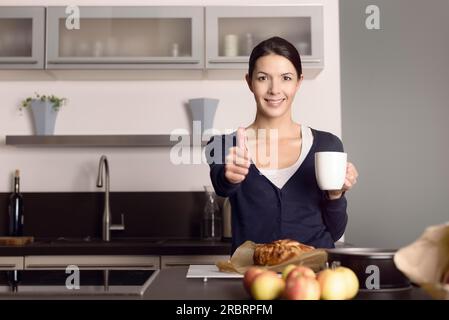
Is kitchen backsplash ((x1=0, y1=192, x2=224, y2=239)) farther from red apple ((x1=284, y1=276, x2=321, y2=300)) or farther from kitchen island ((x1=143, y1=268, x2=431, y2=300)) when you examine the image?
red apple ((x1=284, y1=276, x2=321, y2=300))

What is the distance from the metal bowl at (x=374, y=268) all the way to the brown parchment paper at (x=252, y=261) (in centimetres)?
19

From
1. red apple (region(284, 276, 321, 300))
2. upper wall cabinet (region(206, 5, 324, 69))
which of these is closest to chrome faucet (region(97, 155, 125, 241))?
upper wall cabinet (region(206, 5, 324, 69))

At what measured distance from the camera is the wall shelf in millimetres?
3176

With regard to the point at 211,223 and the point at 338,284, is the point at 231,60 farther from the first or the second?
the point at 338,284

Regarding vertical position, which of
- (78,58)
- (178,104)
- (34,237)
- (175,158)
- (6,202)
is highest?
(78,58)

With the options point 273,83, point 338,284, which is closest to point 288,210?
point 273,83

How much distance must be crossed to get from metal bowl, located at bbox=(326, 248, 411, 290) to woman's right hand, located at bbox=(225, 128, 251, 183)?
42 cm

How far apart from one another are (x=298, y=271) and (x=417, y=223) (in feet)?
8.19

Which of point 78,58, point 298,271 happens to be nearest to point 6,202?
point 78,58

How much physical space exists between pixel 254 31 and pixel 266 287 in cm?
232

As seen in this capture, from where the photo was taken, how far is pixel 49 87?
136 inches

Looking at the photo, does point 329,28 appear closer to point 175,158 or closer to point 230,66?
point 230,66

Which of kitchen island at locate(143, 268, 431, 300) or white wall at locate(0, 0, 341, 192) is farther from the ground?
white wall at locate(0, 0, 341, 192)

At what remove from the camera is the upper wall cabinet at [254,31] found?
3.14m
